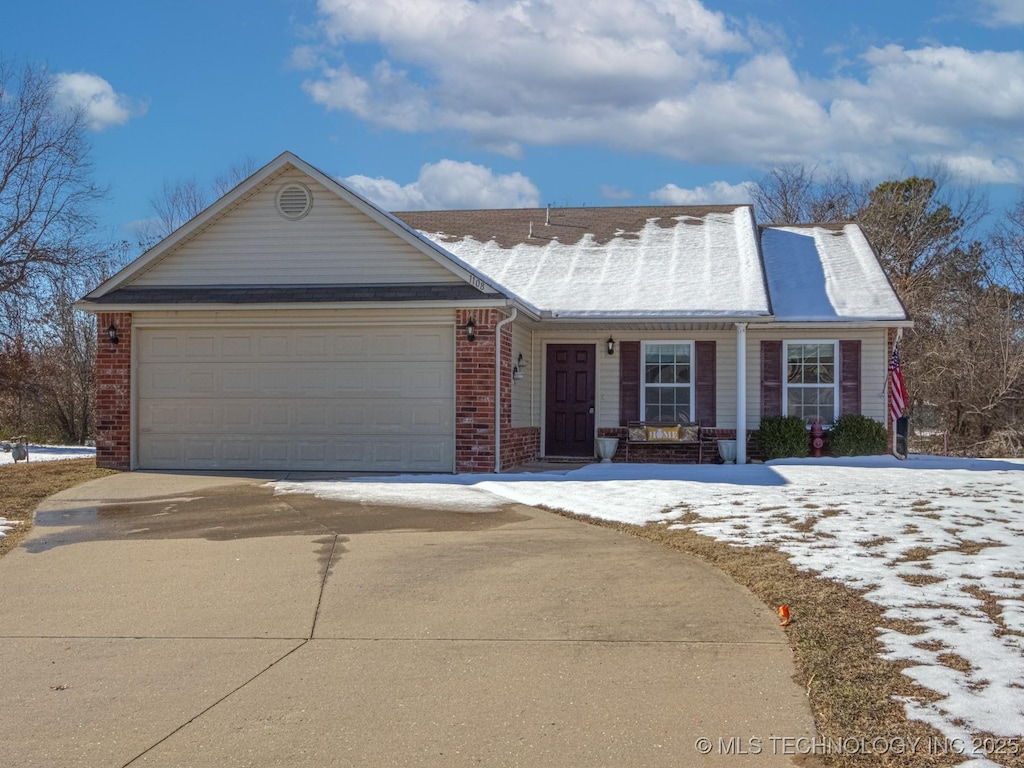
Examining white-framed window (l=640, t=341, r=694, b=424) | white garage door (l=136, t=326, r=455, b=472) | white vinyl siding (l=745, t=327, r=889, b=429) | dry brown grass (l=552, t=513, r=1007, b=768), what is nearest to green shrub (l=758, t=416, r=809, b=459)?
white vinyl siding (l=745, t=327, r=889, b=429)

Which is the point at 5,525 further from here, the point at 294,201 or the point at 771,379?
the point at 771,379

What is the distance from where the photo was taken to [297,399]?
14797 millimetres

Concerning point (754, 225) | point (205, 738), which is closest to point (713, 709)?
point (205, 738)

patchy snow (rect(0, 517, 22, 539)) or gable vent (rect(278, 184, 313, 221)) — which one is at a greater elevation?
gable vent (rect(278, 184, 313, 221))

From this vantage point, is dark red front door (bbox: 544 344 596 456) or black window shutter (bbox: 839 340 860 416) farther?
dark red front door (bbox: 544 344 596 456)

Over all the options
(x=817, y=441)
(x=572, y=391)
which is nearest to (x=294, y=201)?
(x=572, y=391)

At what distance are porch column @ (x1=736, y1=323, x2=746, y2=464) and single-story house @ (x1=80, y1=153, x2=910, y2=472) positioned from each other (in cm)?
4

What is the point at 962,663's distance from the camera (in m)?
5.15

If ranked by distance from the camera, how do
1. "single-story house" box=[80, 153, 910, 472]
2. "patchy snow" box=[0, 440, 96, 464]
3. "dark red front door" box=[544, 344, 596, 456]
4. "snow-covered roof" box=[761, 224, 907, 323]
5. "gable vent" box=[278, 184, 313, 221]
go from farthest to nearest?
"patchy snow" box=[0, 440, 96, 464], "dark red front door" box=[544, 344, 596, 456], "snow-covered roof" box=[761, 224, 907, 323], "gable vent" box=[278, 184, 313, 221], "single-story house" box=[80, 153, 910, 472]

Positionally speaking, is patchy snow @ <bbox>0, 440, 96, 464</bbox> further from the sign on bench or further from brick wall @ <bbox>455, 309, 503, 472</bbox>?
→ the sign on bench

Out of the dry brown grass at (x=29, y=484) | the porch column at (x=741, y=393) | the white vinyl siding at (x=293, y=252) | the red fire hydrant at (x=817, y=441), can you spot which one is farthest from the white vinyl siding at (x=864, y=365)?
the dry brown grass at (x=29, y=484)

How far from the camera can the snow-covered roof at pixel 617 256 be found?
1622 centimetres

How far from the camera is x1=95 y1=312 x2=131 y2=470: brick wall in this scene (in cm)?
1494

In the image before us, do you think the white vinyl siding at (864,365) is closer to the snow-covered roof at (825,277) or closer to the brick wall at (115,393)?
the snow-covered roof at (825,277)
